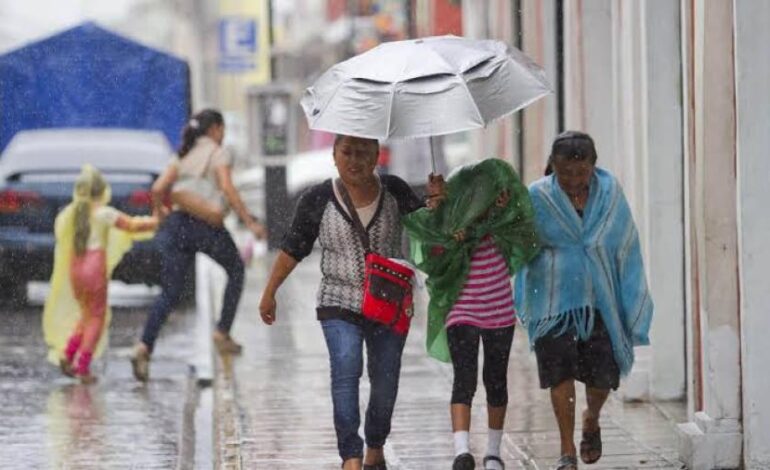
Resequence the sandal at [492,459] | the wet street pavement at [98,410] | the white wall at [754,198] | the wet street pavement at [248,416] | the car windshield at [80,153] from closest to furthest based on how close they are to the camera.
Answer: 1. the white wall at [754,198]
2. the sandal at [492,459]
3. the wet street pavement at [248,416]
4. the wet street pavement at [98,410]
5. the car windshield at [80,153]

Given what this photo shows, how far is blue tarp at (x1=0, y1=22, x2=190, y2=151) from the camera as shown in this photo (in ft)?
83.2

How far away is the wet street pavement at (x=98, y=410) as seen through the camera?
32.9 ft

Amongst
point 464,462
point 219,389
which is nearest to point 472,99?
point 464,462

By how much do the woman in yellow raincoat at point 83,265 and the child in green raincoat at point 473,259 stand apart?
4.80 metres

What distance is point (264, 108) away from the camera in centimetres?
2758

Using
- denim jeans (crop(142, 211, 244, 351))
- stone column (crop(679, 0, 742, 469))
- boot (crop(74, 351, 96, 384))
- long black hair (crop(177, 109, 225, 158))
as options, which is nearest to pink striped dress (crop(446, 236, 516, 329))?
stone column (crop(679, 0, 742, 469))

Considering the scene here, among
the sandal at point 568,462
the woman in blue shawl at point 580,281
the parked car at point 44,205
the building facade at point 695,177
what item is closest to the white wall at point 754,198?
the building facade at point 695,177

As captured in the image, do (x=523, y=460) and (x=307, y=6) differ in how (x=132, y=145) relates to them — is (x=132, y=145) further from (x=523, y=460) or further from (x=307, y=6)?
(x=307, y=6)

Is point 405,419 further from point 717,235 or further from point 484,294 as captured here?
point 717,235

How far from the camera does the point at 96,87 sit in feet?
84.6

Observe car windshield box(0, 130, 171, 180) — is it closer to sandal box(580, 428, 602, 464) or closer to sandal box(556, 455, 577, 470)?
sandal box(580, 428, 602, 464)

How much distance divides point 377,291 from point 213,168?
5.61 metres

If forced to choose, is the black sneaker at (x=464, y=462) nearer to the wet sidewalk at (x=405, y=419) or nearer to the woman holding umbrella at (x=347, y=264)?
the woman holding umbrella at (x=347, y=264)

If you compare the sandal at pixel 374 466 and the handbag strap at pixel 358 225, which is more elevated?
the handbag strap at pixel 358 225
